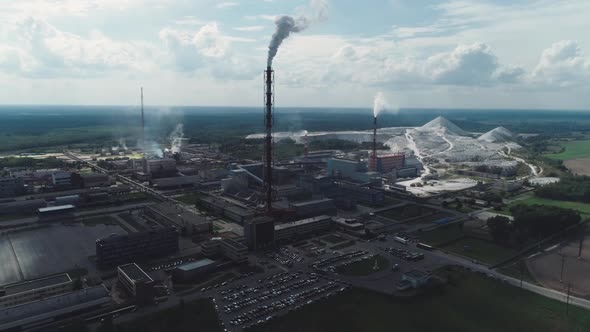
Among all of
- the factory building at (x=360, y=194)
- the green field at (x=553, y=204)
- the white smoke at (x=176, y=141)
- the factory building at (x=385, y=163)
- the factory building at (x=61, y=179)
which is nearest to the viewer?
the green field at (x=553, y=204)

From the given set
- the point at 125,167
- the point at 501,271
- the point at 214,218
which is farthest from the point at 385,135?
the point at 501,271

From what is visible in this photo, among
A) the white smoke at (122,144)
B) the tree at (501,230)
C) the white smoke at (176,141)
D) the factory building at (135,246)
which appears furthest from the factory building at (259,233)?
the white smoke at (122,144)

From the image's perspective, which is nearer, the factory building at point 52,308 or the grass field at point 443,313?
the factory building at point 52,308

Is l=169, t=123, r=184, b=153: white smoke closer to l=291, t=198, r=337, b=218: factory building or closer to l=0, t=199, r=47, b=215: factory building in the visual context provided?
l=0, t=199, r=47, b=215: factory building

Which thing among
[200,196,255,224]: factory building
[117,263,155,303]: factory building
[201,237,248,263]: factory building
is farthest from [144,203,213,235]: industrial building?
[117,263,155,303]: factory building

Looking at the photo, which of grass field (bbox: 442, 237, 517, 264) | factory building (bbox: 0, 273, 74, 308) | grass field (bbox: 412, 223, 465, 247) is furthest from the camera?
grass field (bbox: 412, 223, 465, 247)

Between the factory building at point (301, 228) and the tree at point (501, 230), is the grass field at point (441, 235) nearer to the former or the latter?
the tree at point (501, 230)

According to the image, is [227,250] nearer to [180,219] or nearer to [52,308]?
[180,219]
